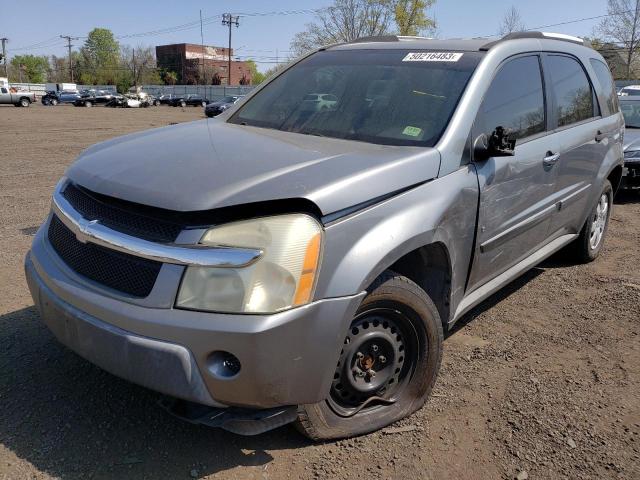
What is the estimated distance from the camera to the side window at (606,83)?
4.86m

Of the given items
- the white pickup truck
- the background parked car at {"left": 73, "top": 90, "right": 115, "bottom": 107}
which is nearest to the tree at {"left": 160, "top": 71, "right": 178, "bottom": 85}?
the background parked car at {"left": 73, "top": 90, "right": 115, "bottom": 107}

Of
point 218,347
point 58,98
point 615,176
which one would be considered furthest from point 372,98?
point 58,98

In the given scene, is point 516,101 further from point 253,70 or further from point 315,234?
point 253,70

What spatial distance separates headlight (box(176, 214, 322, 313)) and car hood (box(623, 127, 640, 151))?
7.66 metres

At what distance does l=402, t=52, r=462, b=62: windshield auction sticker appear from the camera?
10.8 feet

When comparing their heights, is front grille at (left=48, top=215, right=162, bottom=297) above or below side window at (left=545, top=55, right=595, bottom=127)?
below

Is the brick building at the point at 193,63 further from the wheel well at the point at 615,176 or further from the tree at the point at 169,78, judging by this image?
the wheel well at the point at 615,176

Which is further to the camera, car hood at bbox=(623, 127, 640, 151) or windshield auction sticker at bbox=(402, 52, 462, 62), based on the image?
car hood at bbox=(623, 127, 640, 151)

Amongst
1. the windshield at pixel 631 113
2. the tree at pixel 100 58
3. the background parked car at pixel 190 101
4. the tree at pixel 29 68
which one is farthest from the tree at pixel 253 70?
the windshield at pixel 631 113

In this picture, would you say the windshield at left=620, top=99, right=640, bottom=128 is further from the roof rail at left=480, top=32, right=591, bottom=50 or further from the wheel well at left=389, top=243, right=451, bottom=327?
the wheel well at left=389, top=243, right=451, bottom=327

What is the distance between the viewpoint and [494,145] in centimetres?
296

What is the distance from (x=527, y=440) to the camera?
2.67m

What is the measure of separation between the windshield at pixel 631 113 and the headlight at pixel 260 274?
908 centimetres

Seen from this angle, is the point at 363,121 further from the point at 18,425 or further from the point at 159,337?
the point at 18,425
